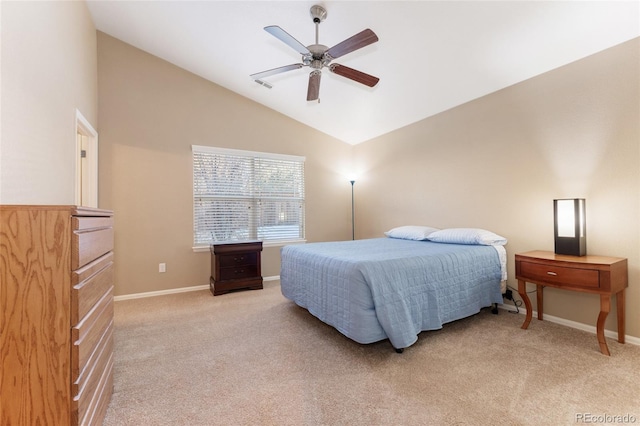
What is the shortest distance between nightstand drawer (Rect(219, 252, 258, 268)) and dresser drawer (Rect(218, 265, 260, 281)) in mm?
57

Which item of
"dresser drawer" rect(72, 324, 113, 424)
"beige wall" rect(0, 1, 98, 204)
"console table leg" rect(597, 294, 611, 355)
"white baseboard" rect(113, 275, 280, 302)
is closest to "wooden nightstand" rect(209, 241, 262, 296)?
"white baseboard" rect(113, 275, 280, 302)

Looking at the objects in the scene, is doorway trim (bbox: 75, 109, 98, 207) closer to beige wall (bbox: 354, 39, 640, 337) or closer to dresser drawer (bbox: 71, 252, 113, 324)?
dresser drawer (bbox: 71, 252, 113, 324)

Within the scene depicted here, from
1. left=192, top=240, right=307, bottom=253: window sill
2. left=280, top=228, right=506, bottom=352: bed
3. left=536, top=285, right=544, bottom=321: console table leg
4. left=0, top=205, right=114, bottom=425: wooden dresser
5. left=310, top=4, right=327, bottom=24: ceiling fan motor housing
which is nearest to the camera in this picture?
left=0, top=205, right=114, bottom=425: wooden dresser

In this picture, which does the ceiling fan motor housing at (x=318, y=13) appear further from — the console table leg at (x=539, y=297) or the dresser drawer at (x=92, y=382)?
the console table leg at (x=539, y=297)

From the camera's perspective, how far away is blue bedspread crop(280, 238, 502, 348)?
212 centimetres

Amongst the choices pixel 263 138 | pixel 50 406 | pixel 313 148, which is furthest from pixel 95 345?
pixel 313 148

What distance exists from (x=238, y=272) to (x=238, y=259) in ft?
0.61

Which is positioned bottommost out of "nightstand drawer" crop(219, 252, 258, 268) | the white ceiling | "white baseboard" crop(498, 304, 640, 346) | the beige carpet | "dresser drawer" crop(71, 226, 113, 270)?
the beige carpet

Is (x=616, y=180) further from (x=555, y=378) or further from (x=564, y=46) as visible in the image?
(x=555, y=378)

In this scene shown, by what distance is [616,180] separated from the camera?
7.92ft

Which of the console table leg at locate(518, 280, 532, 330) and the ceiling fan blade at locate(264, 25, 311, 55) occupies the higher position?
the ceiling fan blade at locate(264, 25, 311, 55)

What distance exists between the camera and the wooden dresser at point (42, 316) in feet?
3.21

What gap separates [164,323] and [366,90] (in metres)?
3.60

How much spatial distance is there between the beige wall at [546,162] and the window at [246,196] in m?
1.97
